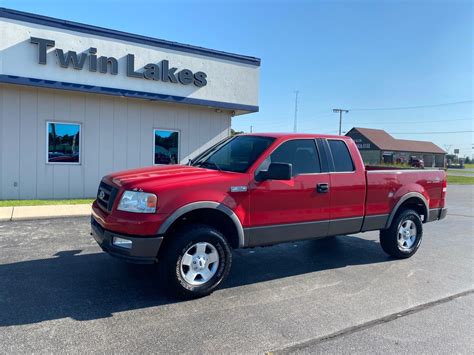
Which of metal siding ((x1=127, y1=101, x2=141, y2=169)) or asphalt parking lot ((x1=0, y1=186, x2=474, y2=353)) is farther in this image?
metal siding ((x1=127, y1=101, x2=141, y2=169))

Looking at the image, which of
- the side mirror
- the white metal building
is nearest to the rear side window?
the side mirror

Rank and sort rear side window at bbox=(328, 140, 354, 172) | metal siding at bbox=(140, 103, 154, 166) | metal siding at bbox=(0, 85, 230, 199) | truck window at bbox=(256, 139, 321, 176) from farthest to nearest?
metal siding at bbox=(140, 103, 154, 166) → metal siding at bbox=(0, 85, 230, 199) → rear side window at bbox=(328, 140, 354, 172) → truck window at bbox=(256, 139, 321, 176)

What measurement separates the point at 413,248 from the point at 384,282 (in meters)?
1.70

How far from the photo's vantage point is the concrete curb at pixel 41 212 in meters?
8.41

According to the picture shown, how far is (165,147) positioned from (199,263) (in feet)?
30.1

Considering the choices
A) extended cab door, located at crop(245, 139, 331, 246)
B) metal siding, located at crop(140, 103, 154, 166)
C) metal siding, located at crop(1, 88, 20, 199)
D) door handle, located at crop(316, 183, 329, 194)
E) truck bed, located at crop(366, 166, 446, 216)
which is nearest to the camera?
extended cab door, located at crop(245, 139, 331, 246)

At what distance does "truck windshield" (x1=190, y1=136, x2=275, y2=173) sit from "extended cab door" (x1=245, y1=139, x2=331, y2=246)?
0.20 metres

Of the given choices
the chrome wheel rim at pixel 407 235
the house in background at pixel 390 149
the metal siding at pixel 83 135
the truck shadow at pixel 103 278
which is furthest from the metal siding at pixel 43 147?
the house in background at pixel 390 149

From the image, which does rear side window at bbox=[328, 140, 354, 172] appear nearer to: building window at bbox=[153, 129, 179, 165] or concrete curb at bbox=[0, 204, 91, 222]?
concrete curb at bbox=[0, 204, 91, 222]

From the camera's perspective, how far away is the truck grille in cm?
435

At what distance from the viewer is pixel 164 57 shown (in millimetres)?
12281

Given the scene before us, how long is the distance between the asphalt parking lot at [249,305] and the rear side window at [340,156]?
154cm

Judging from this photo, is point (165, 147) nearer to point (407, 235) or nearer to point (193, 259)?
point (407, 235)

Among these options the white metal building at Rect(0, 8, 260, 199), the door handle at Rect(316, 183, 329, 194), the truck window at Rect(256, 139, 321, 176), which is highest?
the white metal building at Rect(0, 8, 260, 199)
